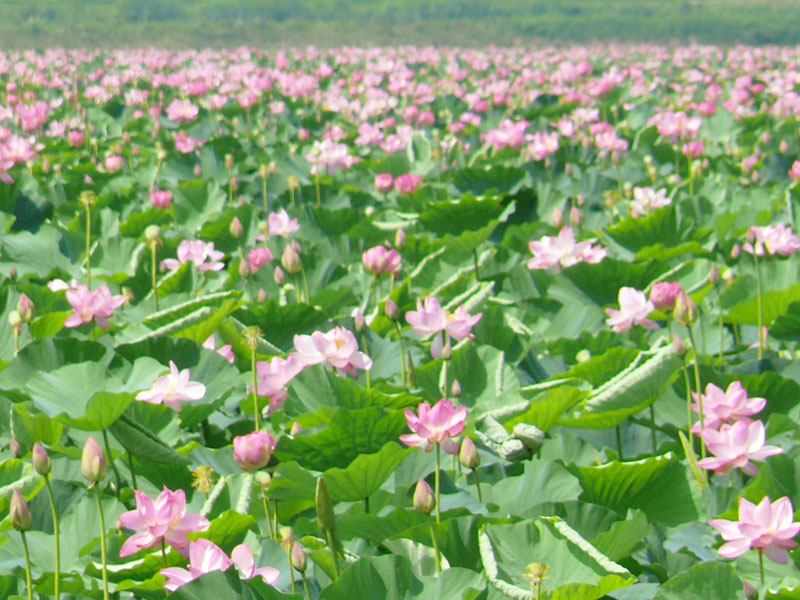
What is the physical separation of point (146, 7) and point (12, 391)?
3553cm

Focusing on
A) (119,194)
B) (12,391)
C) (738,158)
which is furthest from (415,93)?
(12,391)

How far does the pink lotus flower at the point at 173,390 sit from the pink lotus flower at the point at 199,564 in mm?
471

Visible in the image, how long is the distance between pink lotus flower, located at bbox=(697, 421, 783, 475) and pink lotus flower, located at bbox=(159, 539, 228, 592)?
67 cm

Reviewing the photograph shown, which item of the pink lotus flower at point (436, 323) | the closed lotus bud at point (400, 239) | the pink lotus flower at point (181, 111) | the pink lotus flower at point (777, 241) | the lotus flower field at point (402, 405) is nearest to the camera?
the lotus flower field at point (402, 405)

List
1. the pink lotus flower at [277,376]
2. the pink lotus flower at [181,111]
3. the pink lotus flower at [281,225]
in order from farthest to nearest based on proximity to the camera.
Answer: the pink lotus flower at [181,111] < the pink lotus flower at [281,225] < the pink lotus flower at [277,376]

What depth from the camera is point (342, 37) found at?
22922 mm

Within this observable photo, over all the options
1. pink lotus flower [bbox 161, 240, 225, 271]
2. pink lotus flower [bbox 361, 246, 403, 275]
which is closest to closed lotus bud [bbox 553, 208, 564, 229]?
pink lotus flower [bbox 361, 246, 403, 275]

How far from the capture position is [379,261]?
212 cm

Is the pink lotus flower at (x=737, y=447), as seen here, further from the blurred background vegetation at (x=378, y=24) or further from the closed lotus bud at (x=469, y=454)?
the blurred background vegetation at (x=378, y=24)

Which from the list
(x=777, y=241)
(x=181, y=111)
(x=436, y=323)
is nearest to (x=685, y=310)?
(x=436, y=323)

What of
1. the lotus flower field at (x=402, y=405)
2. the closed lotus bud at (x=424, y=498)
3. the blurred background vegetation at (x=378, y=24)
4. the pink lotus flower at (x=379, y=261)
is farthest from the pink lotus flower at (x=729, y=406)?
the blurred background vegetation at (x=378, y=24)

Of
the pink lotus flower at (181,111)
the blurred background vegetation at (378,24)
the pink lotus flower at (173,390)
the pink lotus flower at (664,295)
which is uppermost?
the blurred background vegetation at (378,24)

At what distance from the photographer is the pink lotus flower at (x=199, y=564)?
3.38 feet

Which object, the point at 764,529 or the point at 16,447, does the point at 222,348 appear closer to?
the point at 16,447
